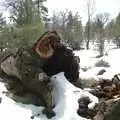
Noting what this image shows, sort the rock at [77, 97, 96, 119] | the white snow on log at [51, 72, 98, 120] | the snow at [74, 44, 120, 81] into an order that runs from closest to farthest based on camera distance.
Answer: the rock at [77, 97, 96, 119]
the white snow on log at [51, 72, 98, 120]
the snow at [74, 44, 120, 81]

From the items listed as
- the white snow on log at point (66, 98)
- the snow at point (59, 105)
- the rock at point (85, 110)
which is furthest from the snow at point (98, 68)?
the rock at point (85, 110)

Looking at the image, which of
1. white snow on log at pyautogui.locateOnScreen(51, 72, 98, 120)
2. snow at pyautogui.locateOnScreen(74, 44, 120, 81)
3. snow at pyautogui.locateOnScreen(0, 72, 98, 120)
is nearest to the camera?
white snow on log at pyautogui.locateOnScreen(51, 72, 98, 120)

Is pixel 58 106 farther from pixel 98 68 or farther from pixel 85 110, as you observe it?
pixel 98 68

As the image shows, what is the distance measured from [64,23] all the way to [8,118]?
4622cm

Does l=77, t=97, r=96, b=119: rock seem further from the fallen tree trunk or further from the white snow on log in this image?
the fallen tree trunk

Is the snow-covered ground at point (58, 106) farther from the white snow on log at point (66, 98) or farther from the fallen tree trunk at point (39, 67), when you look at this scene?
the fallen tree trunk at point (39, 67)

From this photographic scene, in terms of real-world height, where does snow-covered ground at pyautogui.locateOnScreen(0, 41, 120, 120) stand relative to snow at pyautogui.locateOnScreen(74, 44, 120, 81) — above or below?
above

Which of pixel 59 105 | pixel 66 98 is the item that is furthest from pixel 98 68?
pixel 59 105

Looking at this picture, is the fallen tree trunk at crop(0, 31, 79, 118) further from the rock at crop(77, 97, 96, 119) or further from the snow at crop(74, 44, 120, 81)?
the snow at crop(74, 44, 120, 81)

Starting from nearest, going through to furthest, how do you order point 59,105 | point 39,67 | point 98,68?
point 59,105
point 39,67
point 98,68

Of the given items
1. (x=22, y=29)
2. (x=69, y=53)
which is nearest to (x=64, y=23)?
(x=22, y=29)

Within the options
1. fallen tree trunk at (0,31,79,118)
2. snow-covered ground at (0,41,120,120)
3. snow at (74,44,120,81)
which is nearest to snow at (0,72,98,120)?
snow-covered ground at (0,41,120,120)

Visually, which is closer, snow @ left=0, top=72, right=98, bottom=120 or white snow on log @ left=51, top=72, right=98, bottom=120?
white snow on log @ left=51, top=72, right=98, bottom=120

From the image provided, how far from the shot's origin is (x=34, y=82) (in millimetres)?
10430
